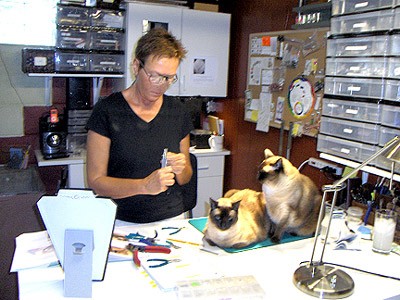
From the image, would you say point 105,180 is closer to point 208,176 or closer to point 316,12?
point 316,12

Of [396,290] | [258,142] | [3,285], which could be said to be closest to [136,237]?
[396,290]

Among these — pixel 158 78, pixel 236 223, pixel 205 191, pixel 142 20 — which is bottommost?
pixel 205 191

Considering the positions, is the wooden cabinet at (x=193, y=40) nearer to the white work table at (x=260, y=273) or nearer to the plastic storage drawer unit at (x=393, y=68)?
the plastic storage drawer unit at (x=393, y=68)

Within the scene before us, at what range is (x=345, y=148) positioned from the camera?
2195mm

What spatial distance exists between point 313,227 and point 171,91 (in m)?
1.91

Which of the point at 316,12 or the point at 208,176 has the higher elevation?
the point at 316,12

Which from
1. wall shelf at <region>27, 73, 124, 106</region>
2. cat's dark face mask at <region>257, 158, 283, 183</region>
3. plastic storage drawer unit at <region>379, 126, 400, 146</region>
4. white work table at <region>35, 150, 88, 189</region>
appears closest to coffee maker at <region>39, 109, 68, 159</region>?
white work table at <region>35, 150, 88, 189</region>

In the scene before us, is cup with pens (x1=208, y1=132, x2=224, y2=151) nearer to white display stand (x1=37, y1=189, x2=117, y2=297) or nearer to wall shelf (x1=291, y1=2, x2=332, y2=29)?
wall shelf (x1=291, y1=2, x2=332, y2=29)

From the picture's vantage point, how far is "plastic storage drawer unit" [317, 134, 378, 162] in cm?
209

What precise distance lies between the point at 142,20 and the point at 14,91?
3.64 feet

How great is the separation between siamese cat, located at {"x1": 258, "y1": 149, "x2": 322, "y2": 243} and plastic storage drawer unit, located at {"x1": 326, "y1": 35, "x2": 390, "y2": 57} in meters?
0.77

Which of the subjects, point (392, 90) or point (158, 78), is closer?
point (158, 78)

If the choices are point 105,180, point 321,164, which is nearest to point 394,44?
point 321,164

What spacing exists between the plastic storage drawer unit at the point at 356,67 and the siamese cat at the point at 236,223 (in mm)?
868
